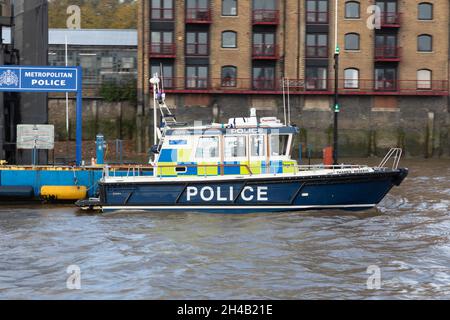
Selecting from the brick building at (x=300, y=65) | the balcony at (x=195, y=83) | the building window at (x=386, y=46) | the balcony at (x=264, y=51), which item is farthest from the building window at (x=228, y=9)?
the building window at (x=386, y=46)

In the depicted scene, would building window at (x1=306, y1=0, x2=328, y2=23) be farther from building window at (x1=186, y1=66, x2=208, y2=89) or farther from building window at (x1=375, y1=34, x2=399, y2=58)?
building window at (x1=186, y1=66, x2=208, y2=89)

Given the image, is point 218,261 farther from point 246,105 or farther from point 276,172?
point 246,105

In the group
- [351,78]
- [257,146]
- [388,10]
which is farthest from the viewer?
[388,10]

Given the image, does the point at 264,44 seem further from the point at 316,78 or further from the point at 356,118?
the point at 356,118

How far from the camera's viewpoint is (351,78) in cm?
5066

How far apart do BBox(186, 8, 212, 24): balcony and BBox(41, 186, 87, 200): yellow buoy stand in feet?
83.0

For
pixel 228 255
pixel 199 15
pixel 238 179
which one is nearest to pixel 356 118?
pixel 199 15

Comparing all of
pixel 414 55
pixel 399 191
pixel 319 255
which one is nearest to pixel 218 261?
pixel 319 255

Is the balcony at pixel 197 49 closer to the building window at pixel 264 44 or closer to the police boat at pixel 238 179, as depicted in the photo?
the building window at pixel 264 44

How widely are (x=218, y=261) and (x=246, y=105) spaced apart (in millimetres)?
33766

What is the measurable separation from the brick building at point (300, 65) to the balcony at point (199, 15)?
7 centimetres

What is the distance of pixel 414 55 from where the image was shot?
168 feet

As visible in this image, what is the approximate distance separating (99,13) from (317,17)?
40044 mm

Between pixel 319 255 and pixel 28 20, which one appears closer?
pixel 319 255
